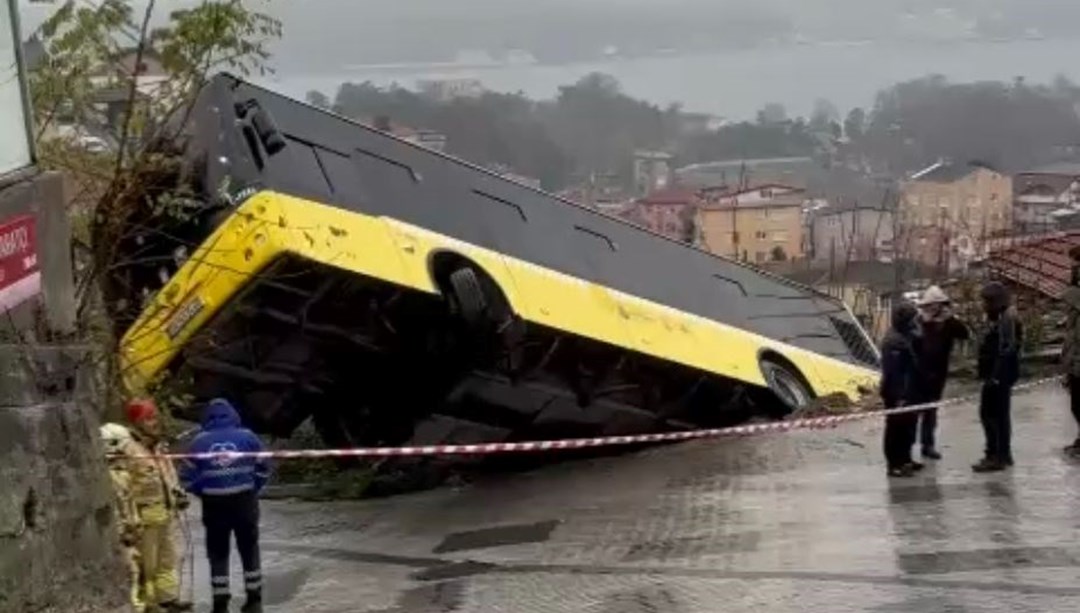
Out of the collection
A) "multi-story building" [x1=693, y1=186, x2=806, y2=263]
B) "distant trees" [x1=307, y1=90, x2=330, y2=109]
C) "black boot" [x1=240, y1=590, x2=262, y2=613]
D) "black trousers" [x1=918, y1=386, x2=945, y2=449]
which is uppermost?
"distant trees" [x1=307, y1=90, x2=330, y2=109]

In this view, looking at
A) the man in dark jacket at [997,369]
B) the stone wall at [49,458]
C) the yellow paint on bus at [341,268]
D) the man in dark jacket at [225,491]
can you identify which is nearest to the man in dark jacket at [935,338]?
the man in dark jacket at [997,369]

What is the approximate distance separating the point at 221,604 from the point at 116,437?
1.08 m

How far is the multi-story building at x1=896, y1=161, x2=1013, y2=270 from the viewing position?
114ft

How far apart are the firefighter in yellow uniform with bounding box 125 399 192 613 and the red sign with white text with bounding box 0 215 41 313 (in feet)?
8.67

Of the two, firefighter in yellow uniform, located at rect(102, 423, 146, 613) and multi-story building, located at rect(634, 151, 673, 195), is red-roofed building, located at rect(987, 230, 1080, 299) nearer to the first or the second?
firefighter in yellow uniform, located at rect(102, 423, 146, 613)

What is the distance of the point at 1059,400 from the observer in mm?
14500

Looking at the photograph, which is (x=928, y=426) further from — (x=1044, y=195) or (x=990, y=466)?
(x=1044, y=195)

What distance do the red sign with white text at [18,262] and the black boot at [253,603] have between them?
3333 millimetres

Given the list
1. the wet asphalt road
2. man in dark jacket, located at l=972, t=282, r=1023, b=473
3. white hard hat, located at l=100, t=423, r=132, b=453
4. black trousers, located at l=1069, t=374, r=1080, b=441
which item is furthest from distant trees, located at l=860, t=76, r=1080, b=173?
white hard hat, located at l=100, t=423, r=132, b=453

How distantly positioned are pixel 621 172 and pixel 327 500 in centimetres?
6357

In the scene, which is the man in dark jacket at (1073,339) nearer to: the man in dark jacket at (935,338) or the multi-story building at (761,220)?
the man in dark jacket at (935,338)

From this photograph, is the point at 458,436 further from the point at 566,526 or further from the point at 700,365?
the point at 566,526

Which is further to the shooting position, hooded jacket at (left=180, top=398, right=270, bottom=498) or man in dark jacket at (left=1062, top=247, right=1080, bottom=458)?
man in dark jacket at (left=1062, top=247, right=1080, bottom=458)

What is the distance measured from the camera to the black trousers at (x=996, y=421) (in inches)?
422
